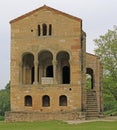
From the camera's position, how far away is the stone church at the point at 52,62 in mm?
53094

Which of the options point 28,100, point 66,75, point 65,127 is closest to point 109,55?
point 66,75

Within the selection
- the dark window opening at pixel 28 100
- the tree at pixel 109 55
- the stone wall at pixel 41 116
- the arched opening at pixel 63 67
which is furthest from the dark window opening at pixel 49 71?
the tree at pixel 109 55

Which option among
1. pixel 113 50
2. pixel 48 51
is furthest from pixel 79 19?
pixel 113 50

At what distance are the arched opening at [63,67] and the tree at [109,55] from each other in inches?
396

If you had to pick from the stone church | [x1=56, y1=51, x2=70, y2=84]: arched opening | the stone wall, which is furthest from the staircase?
[x1=56, y1=51, x2=70, y2=84]: arched opening

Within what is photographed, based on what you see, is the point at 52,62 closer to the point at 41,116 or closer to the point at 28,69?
the point at 28,69

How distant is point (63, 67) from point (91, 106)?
17.9 ft

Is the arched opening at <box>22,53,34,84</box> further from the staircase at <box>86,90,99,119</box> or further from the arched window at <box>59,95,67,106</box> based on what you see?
the staircase at <box>86,90,99,119</box>

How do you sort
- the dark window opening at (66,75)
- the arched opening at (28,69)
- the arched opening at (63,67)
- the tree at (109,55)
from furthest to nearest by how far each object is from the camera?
the tree at (109,55) → the dark window opening at (66,75) → the arched opening at (28,69) → the arched opening at (63,67)

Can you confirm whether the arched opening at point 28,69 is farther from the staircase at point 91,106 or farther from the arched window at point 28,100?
the staircase at point 91,106

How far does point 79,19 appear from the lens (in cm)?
5325

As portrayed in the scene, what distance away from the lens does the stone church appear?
53.1 m

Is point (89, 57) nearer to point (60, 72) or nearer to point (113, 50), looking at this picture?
point (60, 72)

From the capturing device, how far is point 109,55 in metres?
67.7
